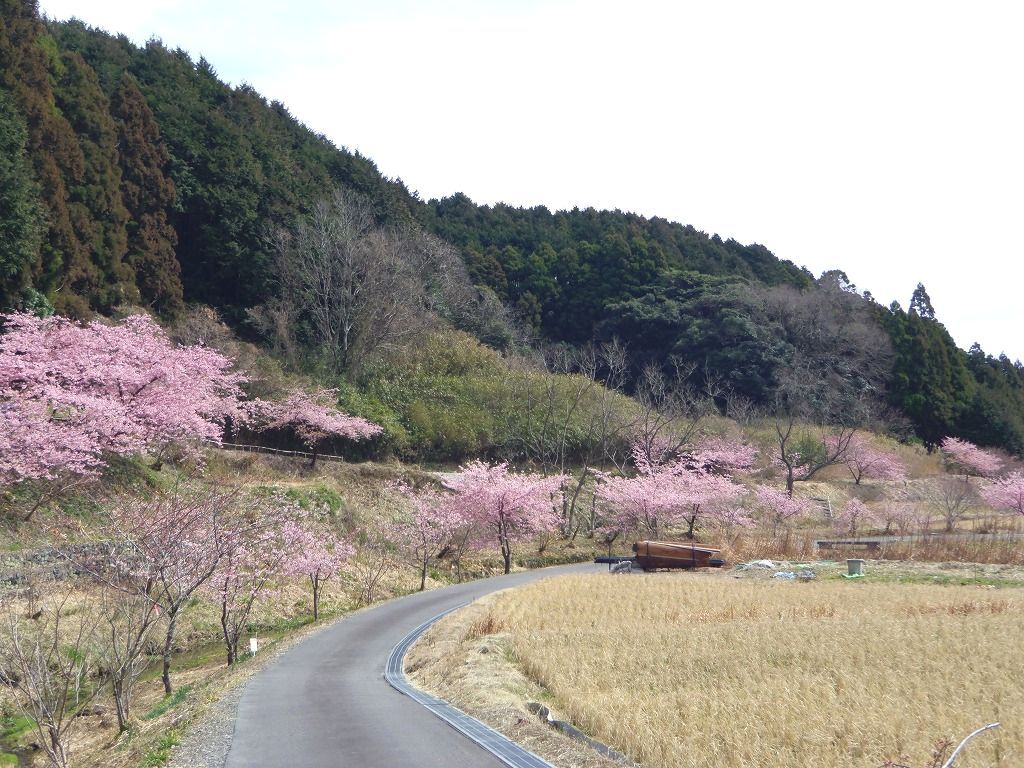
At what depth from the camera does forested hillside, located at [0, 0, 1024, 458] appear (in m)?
32.1

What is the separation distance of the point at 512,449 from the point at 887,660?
1230 inches

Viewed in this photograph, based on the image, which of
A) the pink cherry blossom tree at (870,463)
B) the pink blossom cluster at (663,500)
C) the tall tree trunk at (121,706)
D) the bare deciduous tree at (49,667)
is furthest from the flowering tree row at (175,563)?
the pink cherry blossom tree at (870,463)

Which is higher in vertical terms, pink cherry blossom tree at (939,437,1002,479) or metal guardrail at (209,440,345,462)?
metal guardrail at (209,440,345,462)

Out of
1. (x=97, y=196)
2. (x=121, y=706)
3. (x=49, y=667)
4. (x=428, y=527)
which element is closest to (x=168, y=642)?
(x=121, y=706)

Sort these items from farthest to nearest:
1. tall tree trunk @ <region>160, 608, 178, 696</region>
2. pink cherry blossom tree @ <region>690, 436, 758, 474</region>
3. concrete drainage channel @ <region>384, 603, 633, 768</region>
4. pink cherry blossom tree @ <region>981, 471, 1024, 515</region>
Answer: pink cherry blossom tree @ <region>690, 436, 758, 474</region>
pink cherry blossom tree @ <region>981, 471, 1024, 515</region>
tall tree trunk @ <region>160, 608, 178, 696</region>
concrete drainage channel @ <region>384, 603, 633, 768</region>

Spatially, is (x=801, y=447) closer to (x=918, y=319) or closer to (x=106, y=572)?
(x=918, y=319)

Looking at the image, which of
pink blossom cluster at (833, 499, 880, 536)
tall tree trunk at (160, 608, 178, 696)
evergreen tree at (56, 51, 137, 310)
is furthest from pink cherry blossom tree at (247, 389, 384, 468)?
pink blossom cluster at (833, 499, 880, 536)

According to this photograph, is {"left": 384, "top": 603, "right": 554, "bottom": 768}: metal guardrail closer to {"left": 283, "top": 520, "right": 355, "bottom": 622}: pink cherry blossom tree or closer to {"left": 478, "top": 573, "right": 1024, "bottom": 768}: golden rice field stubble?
{"left": 478, "top": 573, "right": 1024, "bottom": 768}: golden rice field stubble

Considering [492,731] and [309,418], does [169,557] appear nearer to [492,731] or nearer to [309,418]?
[492,731]

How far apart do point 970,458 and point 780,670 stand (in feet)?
157

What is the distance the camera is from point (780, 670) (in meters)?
12.1

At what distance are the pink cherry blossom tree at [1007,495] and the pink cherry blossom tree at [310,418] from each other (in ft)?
95.5

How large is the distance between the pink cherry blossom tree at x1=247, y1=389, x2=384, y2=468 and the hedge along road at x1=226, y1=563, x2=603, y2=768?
17.2 metres

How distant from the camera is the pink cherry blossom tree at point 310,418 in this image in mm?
34344
